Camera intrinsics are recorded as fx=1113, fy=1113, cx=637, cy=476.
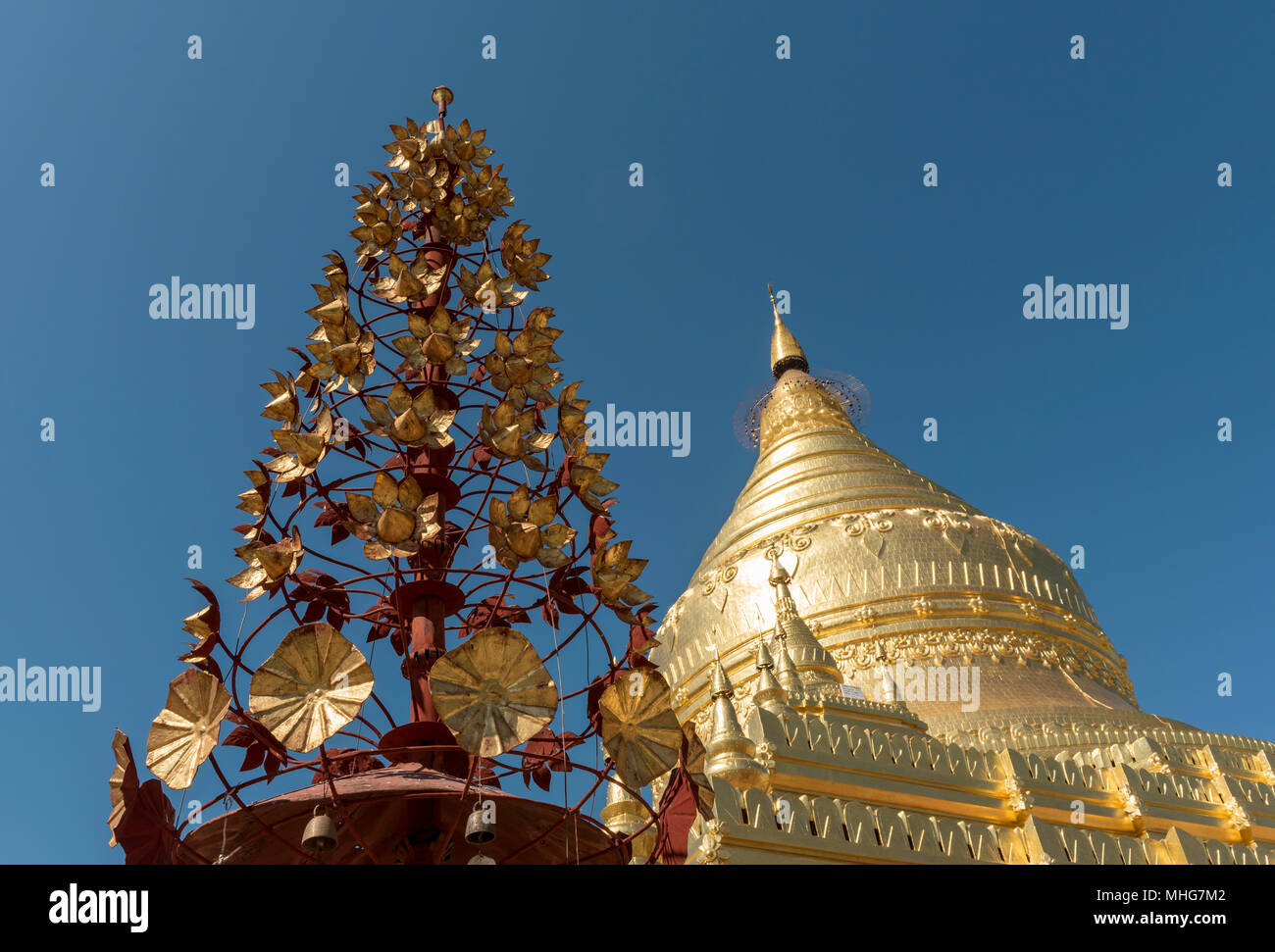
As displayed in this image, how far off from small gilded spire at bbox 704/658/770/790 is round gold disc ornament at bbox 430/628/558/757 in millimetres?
7634

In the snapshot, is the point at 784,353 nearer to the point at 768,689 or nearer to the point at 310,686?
the point at 768,689

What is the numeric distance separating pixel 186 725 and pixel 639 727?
1743 millimetres

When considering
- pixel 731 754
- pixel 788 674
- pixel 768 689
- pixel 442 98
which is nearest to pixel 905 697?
pixel 788 674

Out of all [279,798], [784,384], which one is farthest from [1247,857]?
[784,384]

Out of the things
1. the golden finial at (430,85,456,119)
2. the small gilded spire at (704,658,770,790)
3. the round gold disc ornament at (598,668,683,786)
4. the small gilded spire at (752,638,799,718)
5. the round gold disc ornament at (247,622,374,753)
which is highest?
the golden finial at (430,85,456,119)

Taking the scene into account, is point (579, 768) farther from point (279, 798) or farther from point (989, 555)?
point (989, 555)

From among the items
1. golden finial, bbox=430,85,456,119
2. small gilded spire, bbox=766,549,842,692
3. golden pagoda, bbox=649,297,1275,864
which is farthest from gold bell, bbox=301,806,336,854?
small gilded spire, bbox=766,549,842,692

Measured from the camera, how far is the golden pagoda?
40.1 feet

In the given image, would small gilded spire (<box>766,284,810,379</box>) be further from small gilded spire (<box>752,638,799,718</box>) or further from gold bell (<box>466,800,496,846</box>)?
gold bell (<box>466,800,496,846</box>)

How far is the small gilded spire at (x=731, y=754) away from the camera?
1137 centimetres

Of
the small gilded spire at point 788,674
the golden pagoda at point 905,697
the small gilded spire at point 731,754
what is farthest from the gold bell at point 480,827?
the small gilded spire at point 788,674

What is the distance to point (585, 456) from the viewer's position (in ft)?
18.8

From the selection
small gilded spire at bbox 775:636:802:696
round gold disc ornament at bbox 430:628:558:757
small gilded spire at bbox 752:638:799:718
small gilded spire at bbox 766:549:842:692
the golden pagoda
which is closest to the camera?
round gold disc ornament at bbox 430:628:558:757
